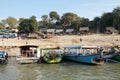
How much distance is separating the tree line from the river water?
43.9 metres

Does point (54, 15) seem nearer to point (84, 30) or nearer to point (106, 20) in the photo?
point (84, 30)

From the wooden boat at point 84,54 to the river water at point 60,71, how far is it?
0.79 meters

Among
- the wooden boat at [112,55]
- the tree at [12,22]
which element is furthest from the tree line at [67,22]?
the wooden boat at [112,55]

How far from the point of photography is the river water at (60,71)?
89.5ft

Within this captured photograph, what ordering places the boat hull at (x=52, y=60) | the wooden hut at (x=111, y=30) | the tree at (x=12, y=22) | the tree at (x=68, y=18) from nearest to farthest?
the boat hull at (x=52, y=60)
the wooden hut at (x=111, y=30)
the tree at (x=68, y=18)
the tree at (x=12, y=22)

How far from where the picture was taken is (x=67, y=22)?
10019 centimetres

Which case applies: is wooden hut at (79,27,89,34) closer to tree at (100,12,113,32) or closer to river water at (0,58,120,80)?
tree at (100,12,113,32)

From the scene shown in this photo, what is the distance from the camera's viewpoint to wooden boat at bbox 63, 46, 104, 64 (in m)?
34.8

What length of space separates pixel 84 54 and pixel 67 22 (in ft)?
211

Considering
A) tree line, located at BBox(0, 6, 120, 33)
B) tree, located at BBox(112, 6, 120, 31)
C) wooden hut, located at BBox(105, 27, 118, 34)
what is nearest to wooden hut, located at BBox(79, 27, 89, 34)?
tree line, located at BBox(0, 6, 120, 33)

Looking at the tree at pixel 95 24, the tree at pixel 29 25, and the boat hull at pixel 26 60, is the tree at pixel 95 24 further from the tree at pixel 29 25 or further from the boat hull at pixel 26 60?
the boat hull at pixel 26 60

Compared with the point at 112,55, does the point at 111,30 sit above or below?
above

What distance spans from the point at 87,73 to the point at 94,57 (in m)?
5.65

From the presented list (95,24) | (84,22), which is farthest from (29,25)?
(95,24)
